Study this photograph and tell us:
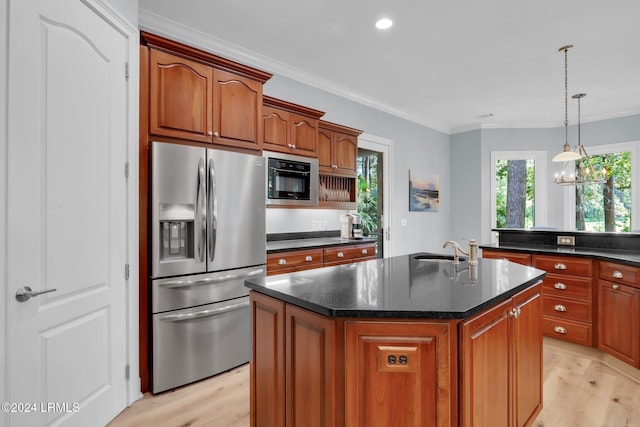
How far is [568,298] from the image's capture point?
3150mm

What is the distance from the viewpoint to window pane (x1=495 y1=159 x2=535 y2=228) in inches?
243

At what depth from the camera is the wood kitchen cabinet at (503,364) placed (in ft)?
4.32

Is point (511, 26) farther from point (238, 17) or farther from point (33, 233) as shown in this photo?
point (33, 233)

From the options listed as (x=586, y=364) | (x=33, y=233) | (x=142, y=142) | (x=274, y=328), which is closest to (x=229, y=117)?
(x=142, y=142)

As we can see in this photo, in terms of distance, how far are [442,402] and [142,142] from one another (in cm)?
233

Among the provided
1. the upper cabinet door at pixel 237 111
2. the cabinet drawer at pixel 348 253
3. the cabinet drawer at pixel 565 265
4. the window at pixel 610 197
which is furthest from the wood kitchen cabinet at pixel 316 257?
the window at pixel 610 197

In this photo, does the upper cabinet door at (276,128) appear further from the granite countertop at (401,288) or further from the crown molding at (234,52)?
the granite countertop at (401,288)

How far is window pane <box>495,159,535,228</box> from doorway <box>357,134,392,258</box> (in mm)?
2368

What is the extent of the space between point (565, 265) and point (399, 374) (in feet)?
9.02

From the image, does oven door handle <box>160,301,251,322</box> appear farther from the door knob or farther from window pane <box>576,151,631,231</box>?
window pane <box>576,151,631,231</box>

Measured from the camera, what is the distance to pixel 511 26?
2.99 metres

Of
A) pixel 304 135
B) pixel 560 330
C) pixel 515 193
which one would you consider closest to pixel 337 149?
pixel 304 135

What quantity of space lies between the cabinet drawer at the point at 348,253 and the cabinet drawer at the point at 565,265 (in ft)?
5.58

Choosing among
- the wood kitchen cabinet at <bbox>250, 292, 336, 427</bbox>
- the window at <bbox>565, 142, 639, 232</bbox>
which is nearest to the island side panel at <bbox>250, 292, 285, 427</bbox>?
the wood kitchen cabinet at <bbox>250, 292, 336, 427</bbox>
